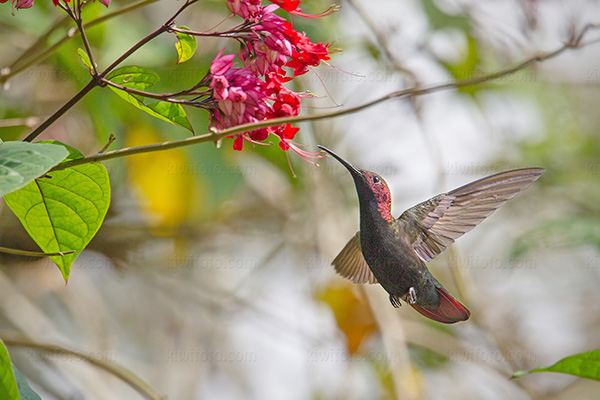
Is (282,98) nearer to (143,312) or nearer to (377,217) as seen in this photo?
(377,217)

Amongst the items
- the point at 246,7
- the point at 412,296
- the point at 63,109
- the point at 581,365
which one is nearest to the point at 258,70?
the point at 246,7

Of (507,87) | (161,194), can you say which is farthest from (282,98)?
(507,87)

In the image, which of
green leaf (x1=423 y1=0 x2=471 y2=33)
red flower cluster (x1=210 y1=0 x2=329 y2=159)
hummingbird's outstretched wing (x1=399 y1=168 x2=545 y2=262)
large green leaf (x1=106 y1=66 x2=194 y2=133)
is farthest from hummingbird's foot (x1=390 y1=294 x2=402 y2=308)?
green leaf (x1=423 y1=0 x2=471 y2=33)

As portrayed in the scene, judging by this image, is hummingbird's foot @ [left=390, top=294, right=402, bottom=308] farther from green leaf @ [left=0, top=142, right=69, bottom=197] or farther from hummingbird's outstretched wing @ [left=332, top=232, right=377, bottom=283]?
green leaf @ [left=0, top=142, right=69, bottom=197]

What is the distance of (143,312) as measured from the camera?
12.9 feet

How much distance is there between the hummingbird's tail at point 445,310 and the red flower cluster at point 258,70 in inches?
21.4

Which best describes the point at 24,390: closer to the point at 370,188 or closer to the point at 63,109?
the point at 63,109

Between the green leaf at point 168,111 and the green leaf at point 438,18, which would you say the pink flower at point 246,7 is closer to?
the green leaf at point 168,111

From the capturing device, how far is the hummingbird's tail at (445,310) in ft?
4.35

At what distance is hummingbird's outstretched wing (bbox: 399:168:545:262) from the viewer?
1352 mm

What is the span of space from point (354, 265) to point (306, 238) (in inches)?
69.6

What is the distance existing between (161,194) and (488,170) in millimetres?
1832

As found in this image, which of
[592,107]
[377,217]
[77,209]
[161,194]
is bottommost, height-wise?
[592,107]

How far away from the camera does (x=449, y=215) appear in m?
1.43
